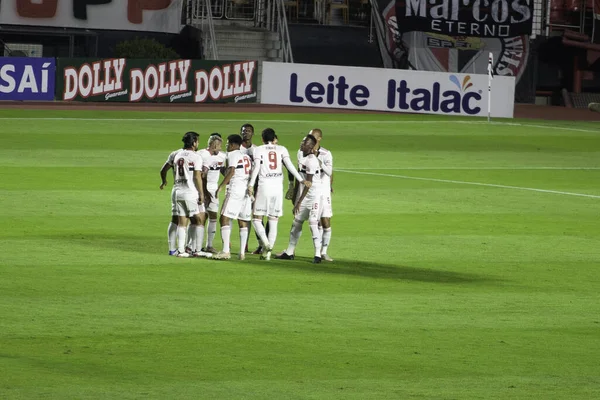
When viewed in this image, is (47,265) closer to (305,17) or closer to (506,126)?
(506,126)

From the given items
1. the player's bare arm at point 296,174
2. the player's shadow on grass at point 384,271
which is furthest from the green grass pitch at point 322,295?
the player's bare arm at point 296,174

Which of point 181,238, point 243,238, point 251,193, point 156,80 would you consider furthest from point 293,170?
point 156,80

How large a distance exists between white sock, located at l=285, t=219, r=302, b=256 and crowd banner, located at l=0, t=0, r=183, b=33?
3344 cm

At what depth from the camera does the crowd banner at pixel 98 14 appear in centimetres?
4838

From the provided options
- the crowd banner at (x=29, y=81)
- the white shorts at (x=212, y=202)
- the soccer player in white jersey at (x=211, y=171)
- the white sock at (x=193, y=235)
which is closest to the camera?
the white sock at (x=193, y=235)

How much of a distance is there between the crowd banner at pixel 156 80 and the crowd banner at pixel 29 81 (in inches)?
12.6

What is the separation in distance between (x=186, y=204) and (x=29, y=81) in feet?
86.1

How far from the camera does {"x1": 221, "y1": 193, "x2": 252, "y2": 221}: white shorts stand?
17.1 metres

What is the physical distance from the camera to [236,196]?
1716 cm

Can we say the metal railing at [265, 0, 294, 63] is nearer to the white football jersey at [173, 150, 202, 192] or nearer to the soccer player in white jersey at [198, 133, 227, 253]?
the soccer player in white jersey at [198, 133, 227, 253]

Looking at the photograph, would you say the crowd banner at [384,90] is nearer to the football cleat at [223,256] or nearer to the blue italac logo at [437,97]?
the blue italac logo at [437,97]

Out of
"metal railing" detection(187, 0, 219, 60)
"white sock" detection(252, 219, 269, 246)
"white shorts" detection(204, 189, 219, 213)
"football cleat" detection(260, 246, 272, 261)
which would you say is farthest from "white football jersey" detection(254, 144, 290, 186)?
"metal railing" detection(187, 0, 219, 60)

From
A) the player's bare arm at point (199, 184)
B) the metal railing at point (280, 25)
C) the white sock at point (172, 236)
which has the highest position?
the metal railing at point (280, 25)

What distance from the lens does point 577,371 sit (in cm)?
1153
